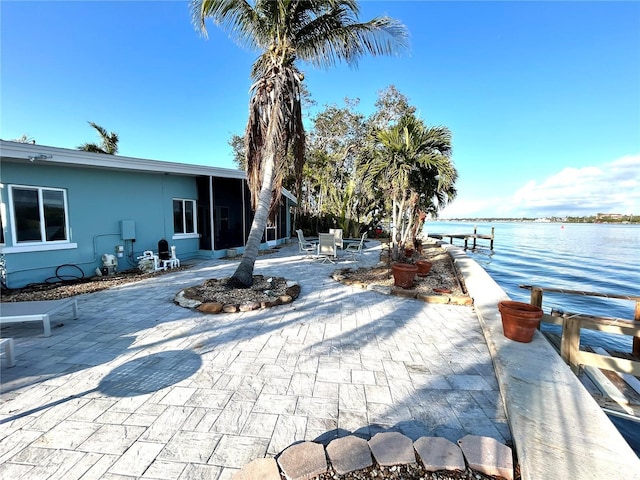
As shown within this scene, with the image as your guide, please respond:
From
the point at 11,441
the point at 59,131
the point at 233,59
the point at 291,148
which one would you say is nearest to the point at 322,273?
the point at 291,148

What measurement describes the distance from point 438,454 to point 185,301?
4687mm

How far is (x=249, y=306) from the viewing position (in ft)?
15.9

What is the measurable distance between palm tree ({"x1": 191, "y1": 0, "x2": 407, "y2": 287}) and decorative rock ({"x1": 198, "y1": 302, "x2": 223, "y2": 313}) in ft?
3.71

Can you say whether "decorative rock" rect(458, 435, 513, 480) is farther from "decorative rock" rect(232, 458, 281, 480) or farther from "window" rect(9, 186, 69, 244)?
"window" rect(9, 186, 69, 244)

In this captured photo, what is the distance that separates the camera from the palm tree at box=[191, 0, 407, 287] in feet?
18.9

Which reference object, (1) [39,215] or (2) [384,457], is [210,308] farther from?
(1) [39,215]

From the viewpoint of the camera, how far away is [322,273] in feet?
26.1

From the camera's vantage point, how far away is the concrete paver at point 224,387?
1.95m

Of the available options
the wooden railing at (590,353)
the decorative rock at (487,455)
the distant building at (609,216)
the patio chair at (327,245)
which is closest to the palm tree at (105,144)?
the patio chair at (327,245)

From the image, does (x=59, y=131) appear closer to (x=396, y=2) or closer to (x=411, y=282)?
(x=396, y=2)

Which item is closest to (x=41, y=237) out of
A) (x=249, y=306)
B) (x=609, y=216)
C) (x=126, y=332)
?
(x=126, y=332)

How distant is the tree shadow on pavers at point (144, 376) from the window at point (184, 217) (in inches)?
286

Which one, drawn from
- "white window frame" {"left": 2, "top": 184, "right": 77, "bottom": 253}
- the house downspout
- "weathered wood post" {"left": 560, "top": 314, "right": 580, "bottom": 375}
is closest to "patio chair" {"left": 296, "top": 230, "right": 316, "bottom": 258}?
the house downspout

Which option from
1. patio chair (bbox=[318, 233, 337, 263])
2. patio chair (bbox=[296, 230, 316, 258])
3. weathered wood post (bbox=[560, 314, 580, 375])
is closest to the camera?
weathered wood post (bbox=[560, 314, 580, 375])
